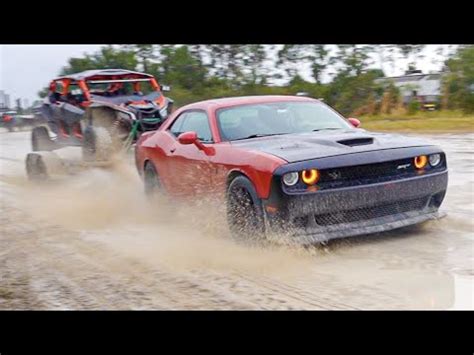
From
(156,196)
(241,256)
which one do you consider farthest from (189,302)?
(156,196)

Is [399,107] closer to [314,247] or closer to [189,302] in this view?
[314,247]

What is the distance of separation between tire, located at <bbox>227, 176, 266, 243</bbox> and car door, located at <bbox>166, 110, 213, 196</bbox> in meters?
0.52

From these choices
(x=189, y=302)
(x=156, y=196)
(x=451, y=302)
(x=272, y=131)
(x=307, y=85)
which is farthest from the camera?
(x=307, y=85)

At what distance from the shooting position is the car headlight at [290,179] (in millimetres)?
5527

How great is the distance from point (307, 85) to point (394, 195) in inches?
578

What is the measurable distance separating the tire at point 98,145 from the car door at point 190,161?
3033 millimetres

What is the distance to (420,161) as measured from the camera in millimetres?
6059

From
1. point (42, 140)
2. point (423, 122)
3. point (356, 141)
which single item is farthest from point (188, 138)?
point (423, 122)

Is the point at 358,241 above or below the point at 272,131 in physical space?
below

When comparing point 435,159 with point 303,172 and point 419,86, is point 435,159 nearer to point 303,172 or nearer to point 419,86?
point 303,172

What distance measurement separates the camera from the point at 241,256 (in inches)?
226

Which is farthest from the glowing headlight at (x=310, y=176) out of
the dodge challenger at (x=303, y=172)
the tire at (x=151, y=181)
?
the tire at (x=151, y=181)

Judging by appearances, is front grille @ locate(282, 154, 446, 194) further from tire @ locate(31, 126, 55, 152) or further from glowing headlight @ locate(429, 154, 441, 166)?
tire @ locate(31, 126, 55, 152)

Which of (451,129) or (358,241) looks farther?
(451,129)
